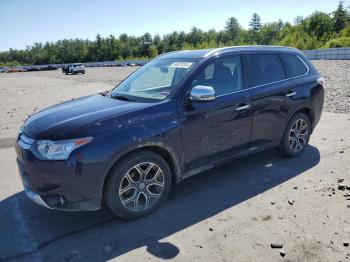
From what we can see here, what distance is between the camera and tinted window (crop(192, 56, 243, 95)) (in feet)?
14.9

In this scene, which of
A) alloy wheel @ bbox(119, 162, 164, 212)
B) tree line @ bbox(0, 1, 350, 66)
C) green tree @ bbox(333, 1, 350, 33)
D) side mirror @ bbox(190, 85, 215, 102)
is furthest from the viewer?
tree line @ bbox(0, 1, 350, 66)

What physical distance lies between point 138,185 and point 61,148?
0.98 m

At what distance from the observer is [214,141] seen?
457 cm

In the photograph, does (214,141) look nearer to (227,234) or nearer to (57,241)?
(227,234)

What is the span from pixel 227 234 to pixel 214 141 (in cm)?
128

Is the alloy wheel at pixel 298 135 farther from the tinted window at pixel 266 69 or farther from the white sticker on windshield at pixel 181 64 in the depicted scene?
the white sticker on windshield at pixel 181 64

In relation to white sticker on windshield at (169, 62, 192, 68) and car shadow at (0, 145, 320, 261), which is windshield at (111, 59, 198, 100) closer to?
white sticker on windshield at (169, 62, 192, 68)

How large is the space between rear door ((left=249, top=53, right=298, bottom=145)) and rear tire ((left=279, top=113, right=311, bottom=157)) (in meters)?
0.20

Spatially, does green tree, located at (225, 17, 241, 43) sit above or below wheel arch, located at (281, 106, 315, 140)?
above

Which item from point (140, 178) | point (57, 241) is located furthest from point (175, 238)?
point (57, 241)

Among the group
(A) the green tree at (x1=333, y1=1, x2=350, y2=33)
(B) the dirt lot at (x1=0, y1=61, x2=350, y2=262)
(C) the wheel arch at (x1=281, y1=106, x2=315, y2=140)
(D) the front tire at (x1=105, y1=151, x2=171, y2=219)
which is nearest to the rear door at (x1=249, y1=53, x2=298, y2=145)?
(C) the wheel arch at (x1=281, y1=106, x2=315, y2=140)

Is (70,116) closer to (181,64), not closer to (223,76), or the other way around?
(181,64)

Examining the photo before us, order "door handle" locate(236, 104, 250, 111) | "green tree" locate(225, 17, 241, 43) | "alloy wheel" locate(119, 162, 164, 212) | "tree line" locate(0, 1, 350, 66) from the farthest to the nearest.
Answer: "green tree" locate(225, 17, 241, 43) → "tree line" locate(0, 1, 350, 66) → "door handle" locate(236, 104, 250, 111) → "alloy wheel" locate(119, 162, 164, 212)

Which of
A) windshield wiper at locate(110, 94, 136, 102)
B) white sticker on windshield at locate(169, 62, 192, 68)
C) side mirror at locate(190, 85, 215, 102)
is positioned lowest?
windshield wiper at locate(110, 94, 136, 102)
